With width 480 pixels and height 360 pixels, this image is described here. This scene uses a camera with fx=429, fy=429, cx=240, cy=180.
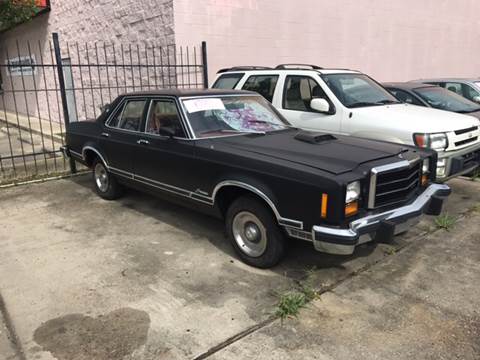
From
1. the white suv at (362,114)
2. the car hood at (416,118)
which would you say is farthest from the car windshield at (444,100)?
the car hood at (416,118)

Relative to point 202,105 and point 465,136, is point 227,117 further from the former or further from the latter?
point 465,136

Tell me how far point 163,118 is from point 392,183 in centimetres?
259

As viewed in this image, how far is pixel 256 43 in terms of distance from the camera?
9.59 m

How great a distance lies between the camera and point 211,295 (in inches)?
141

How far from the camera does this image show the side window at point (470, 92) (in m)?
9.15

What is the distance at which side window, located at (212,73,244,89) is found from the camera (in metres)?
7.25

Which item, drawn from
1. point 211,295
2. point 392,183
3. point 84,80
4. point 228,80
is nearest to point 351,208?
point 392,183

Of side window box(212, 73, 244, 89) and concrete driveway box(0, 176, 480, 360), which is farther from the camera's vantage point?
side window box(212, 73, 244, 89)

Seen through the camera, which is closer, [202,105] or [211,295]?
[211,295]

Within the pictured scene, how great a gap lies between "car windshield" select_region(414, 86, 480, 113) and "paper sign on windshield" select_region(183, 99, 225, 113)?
450 centimetres

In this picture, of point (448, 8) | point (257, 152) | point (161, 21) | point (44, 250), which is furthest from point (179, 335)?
point (448, 8)

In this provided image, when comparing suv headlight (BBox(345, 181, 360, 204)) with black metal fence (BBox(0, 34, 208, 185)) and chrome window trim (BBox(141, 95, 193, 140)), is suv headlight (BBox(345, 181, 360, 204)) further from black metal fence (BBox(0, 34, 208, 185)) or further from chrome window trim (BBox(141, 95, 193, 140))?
black metal fence (BBox(0, 34, 208, 185))

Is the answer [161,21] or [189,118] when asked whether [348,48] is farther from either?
[189,118]

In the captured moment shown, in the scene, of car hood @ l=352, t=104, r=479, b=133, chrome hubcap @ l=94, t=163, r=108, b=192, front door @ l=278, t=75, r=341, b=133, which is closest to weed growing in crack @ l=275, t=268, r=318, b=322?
car hood @ l=352, t=104, r=479, b=133
